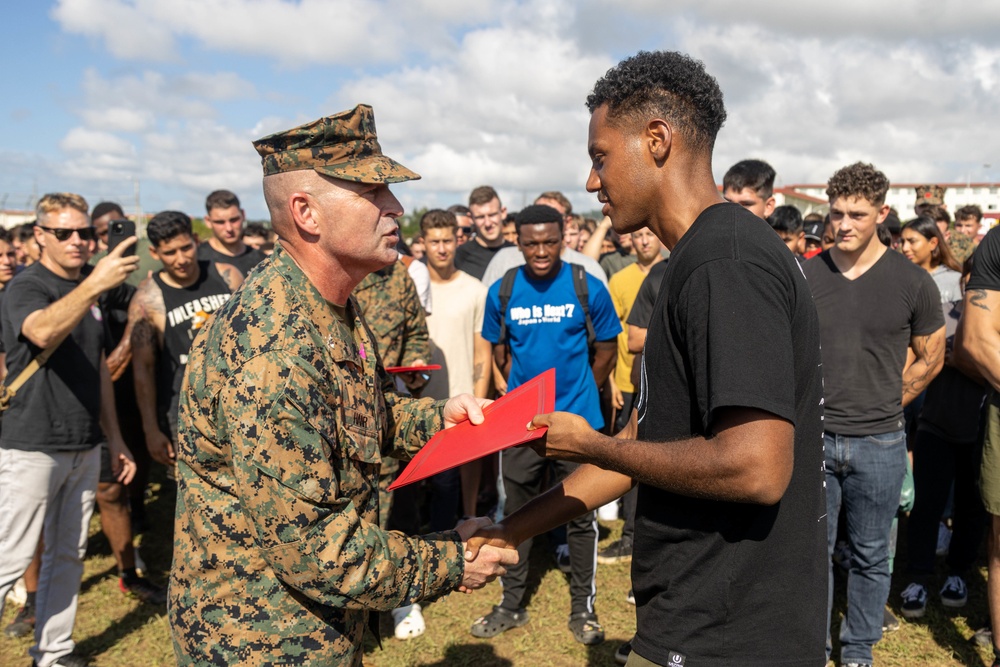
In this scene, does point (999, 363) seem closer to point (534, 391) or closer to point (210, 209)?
point (534, 391)

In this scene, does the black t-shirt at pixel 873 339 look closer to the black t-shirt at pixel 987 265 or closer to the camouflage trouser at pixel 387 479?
the black t-shirt at pixel 987 265

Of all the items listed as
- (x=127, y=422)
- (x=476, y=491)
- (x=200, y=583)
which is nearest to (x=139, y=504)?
(x=127, y=422)

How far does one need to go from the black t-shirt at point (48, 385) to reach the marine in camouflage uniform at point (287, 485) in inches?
109

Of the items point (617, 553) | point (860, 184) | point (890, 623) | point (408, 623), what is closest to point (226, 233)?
point (408, 623)

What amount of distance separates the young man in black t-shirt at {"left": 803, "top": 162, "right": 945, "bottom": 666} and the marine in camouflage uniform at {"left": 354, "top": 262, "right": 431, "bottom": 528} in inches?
108

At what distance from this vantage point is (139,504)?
6918mm

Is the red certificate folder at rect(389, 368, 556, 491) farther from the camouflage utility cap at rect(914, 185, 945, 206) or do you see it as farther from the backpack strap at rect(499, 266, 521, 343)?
the camouflage utility cap at rect(914, 185, 945, 206)

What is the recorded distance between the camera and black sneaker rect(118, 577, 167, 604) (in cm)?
559

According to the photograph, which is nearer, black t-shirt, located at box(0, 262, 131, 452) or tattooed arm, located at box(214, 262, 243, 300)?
black t-shirt, located at box(0, 262, 131, 452)

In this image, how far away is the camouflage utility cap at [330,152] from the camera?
2.20 metres

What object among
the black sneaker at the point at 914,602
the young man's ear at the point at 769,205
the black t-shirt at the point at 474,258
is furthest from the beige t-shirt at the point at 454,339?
the black sneaker at the point at 914,602

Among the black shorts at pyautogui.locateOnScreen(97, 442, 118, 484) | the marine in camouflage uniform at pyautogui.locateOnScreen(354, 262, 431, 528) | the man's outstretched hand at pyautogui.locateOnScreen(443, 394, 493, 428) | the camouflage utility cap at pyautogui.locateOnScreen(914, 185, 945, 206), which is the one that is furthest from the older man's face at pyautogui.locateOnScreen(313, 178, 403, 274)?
the camouflage utility cap at pyautogui.locateOnScreen(914, 185, 945, 206)

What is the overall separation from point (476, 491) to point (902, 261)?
3822 millimetres

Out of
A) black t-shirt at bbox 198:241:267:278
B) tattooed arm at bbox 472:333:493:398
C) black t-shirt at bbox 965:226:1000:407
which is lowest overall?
tattooed arm at bbox 472:333:493:398
